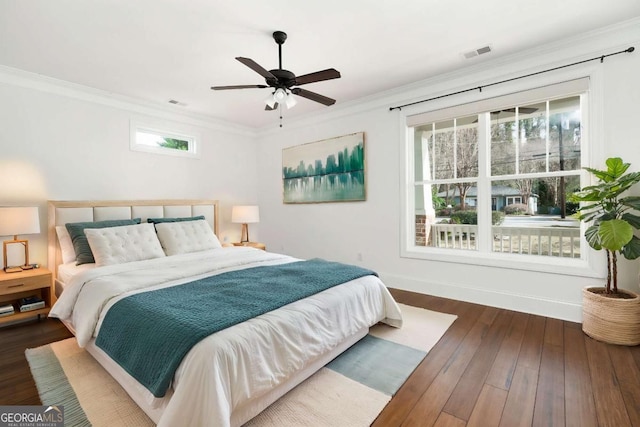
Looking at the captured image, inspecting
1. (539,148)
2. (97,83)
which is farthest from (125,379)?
(539,148)

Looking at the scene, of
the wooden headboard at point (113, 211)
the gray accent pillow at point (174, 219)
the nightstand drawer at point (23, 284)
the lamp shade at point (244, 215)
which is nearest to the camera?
the nightstand drawer at point (23, 284)

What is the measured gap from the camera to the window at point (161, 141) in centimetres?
412

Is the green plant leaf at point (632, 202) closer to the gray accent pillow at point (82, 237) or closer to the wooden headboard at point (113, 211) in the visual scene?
the wooden headboard at point (113, 211)

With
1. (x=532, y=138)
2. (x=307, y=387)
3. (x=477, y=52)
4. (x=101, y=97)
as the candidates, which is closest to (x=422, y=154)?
(x=532, y=138)

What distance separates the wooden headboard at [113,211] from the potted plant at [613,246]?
4571mm

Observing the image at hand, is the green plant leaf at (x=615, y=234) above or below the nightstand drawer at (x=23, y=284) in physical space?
above

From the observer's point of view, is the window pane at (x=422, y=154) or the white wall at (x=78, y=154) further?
the window pane at (x=422, y=154)

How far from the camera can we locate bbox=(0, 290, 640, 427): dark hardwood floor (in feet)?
5.47

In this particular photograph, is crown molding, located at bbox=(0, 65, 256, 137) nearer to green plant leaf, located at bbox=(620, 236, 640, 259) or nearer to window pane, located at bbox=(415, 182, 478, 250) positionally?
window pane, located at bbox=(415, 182, 478, 250)

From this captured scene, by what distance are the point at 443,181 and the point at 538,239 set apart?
1252 mm

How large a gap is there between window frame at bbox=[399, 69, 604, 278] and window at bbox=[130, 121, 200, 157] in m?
3.27

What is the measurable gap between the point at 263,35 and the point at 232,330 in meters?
2.42

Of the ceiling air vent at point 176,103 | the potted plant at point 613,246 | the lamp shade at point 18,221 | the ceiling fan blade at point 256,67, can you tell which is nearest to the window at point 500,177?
the potted plant at point 613,246

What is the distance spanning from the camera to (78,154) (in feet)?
11.9
